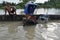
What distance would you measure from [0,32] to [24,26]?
7.68 feet

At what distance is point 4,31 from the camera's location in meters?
12.3

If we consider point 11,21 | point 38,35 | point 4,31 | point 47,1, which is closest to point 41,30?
point 38,35

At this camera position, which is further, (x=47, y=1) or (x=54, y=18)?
(x=47, y=1)

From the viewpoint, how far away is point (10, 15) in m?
16.2

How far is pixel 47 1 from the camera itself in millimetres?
60281

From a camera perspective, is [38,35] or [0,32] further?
[0,32]

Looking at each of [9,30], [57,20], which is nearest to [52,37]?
[9,30]

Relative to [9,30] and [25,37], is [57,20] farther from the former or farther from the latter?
[25,37]

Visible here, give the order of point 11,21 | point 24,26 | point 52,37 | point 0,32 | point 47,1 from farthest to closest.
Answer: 1. point 47,1
2. point 11,21
3. point 24,26
4. point 0,32
5. point 52,37

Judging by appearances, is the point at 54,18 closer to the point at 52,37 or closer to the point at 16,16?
the point at 16,16

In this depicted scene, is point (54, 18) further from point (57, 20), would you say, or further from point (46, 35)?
point (46, 35)

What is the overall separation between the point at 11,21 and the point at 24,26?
2.42 m

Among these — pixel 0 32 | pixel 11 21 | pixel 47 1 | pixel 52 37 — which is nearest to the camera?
pixel 52 37

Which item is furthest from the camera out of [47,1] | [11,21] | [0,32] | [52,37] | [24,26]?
[47,1]
